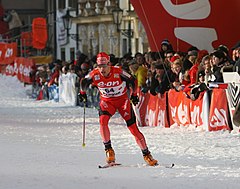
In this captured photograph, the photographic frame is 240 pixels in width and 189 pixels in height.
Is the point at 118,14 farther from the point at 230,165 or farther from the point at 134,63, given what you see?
the point at 230,165

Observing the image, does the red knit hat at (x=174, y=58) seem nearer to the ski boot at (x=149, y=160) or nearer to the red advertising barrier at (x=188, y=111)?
the red advertising barrier at (x=188, y=111)

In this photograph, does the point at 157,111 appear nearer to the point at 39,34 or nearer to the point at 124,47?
the point at 124,47

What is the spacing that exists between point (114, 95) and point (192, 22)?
12747mm

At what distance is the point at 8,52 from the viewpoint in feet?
170

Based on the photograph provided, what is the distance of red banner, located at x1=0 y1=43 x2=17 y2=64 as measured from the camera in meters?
51.2

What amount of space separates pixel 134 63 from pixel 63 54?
108 ft

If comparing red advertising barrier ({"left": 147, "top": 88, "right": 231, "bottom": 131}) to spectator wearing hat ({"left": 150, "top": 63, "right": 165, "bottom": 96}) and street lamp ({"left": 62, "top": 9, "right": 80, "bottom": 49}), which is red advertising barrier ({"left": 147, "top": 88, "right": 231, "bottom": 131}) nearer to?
spectator wearing hat ({"left": 150, "top": 63, "right": 165, "bottom": 96})

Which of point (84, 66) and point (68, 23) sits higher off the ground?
point (68, 23)

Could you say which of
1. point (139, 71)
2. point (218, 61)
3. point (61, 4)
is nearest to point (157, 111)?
point (139, 71)

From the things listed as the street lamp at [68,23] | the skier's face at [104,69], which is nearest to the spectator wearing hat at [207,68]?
the skier's face at [104,69]

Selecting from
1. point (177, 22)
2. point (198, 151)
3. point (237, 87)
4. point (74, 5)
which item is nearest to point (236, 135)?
point (237, 87)

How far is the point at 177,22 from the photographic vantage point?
25938 mm

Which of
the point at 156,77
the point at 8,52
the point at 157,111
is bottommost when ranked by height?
the point at 8,52

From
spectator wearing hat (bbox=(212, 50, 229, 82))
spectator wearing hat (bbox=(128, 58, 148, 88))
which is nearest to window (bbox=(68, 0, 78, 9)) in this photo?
spectator wearing hat (bbox=(128, 58, 148, 88))
